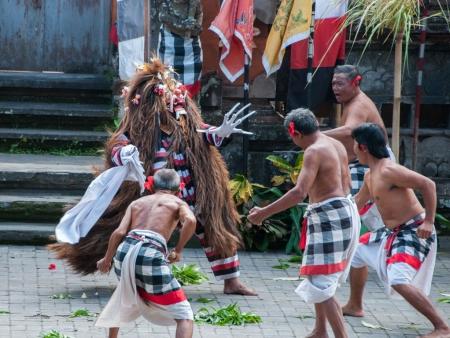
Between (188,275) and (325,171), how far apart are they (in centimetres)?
227

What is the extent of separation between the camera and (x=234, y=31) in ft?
38.1

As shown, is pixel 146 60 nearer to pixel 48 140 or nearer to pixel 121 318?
pixel 48 140

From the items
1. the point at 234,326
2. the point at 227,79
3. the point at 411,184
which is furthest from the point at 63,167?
the point at 411,184

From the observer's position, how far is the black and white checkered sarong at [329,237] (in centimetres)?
828

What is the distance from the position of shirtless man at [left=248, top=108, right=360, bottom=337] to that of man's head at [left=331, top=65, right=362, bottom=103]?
5.61ft

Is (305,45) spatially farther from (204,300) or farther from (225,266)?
(204,300)

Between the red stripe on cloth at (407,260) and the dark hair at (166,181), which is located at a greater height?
the dark hair at (166,181)

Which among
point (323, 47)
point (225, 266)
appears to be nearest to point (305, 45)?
point (323, 47)

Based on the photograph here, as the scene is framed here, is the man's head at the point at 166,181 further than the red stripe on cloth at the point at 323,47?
No

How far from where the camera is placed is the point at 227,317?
893 cm

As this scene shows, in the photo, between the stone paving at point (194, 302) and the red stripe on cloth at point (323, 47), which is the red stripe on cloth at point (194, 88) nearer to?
the red stripe on cloth at point (323, 47)

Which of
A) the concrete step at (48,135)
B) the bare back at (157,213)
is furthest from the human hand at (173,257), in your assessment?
the concrete step at (48,135)

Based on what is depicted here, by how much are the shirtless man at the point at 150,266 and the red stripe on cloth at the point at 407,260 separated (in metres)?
1.57

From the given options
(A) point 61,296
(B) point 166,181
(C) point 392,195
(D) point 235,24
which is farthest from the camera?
(D) point 235,24
